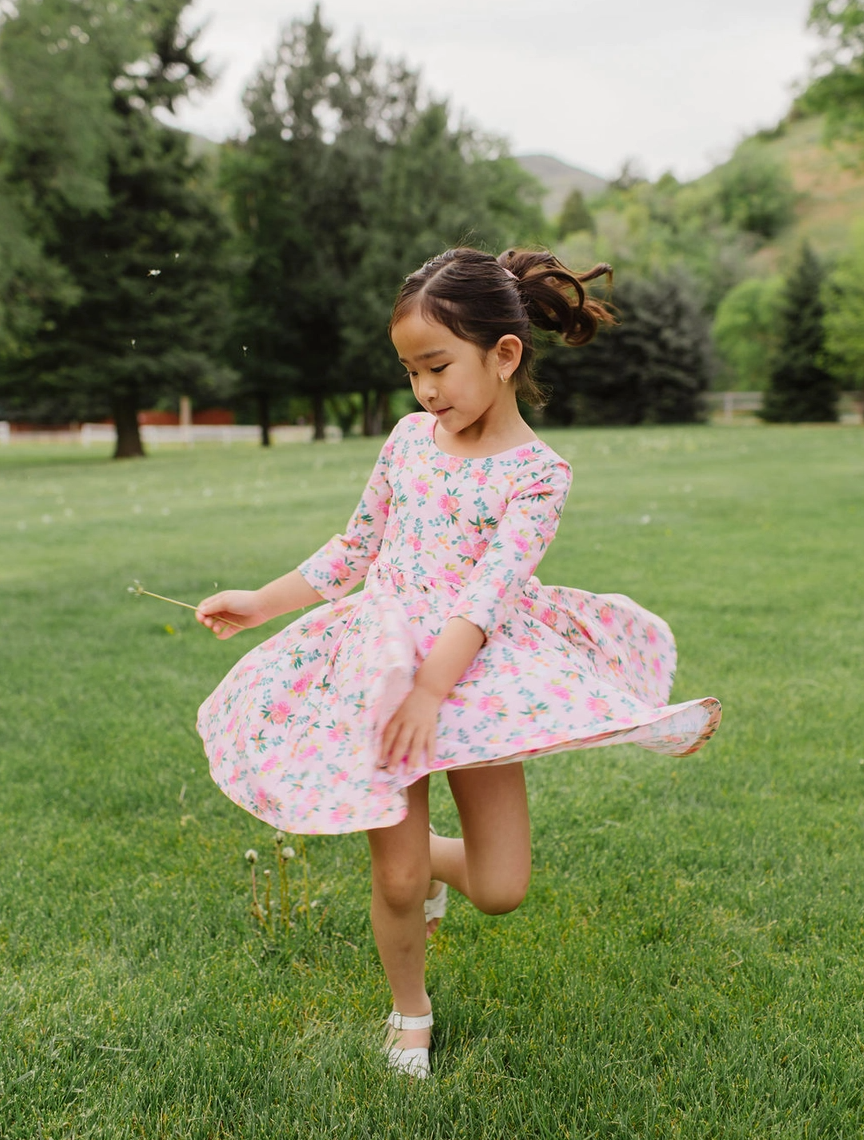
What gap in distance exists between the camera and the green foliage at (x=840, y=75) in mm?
28203

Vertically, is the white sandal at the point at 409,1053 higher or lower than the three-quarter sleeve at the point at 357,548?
lower

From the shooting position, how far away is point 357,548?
9.07ft

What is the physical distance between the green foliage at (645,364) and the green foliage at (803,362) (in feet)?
9.32

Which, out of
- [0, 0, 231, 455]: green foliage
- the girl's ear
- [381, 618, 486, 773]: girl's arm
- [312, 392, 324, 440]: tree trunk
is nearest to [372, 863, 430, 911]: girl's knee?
[381, 618, 486, 773]: girl's arm

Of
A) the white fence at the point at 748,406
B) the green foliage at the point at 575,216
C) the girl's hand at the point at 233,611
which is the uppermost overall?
the green foliage at the point at 575,216

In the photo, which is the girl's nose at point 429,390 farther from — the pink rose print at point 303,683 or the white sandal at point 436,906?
the white sandal at point 436,906

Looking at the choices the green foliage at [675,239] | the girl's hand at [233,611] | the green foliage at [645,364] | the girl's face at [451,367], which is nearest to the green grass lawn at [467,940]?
the girl's hand at [233,611]

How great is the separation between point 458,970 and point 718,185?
91.2 m

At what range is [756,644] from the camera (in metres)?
5.93

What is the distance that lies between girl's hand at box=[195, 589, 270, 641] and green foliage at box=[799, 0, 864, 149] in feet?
104

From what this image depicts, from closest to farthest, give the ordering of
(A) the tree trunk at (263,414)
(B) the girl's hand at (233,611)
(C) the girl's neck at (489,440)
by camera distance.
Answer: (C) the girl's neck at (489,440)
(B) the girl's hand at (233,611)
(A) the tree trunk at (263,414)

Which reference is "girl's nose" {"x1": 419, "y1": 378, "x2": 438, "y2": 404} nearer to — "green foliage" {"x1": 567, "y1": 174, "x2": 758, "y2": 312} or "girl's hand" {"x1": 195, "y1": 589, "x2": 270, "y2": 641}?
"girl's hand" {"x1": 195, "y1": 589, "x2": 270, "y2": 641}

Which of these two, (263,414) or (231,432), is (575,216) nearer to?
(231,432)

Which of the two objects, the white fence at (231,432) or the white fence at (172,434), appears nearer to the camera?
the white fence at (231,432)
